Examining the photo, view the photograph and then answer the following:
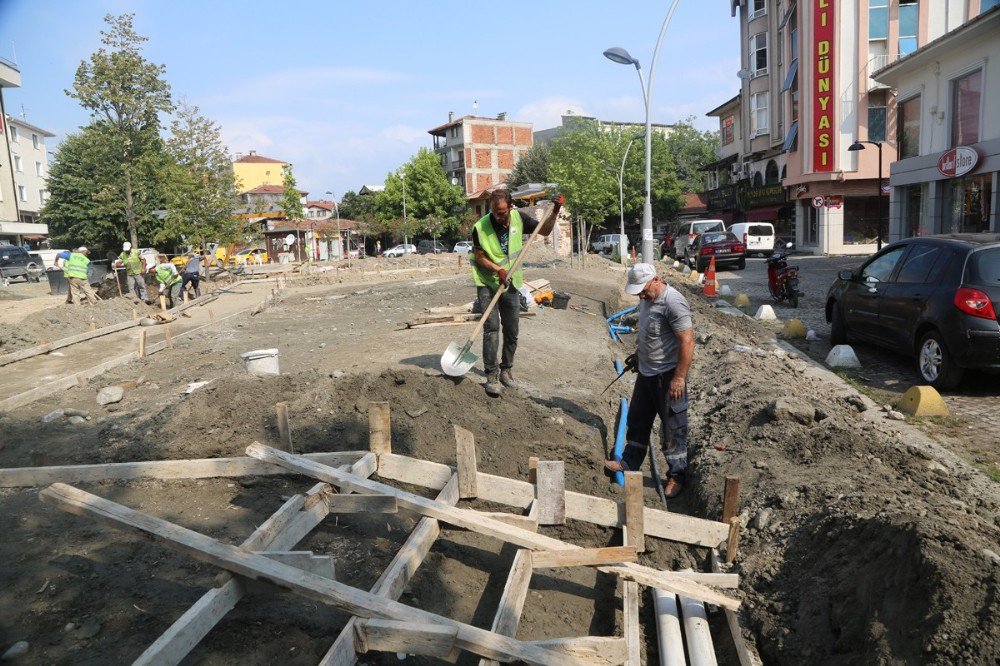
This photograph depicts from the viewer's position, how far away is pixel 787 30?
37.8 metres

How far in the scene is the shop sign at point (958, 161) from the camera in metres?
20.5

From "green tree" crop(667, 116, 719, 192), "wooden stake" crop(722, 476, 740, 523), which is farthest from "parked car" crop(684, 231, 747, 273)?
"green tree" crop(667, 116, 719, 192)

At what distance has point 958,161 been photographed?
21.1 m

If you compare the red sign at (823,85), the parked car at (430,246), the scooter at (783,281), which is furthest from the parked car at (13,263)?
the parked car at (430,246)

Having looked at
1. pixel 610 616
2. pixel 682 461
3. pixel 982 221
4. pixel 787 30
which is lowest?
pixel 610 616

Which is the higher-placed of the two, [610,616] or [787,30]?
[787,30]

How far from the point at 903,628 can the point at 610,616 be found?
5.11ft

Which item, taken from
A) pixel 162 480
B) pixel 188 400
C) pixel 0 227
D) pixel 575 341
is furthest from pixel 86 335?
pixel 0 227

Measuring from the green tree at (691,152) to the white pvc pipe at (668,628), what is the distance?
76010mm

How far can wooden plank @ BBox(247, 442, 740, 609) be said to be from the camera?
11.7ft

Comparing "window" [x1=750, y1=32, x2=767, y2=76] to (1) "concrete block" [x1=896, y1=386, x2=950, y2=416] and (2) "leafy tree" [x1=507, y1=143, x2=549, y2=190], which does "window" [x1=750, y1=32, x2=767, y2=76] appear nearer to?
(2) "leafy tree" [x1=507, y1=143, x2=549, y2=190]

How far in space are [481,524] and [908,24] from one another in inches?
1483

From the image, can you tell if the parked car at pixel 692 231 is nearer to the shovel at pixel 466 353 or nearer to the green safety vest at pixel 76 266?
the green safety vest at pixel 76 266

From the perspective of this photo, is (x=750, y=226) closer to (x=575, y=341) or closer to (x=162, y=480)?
(x=575, y=341)
